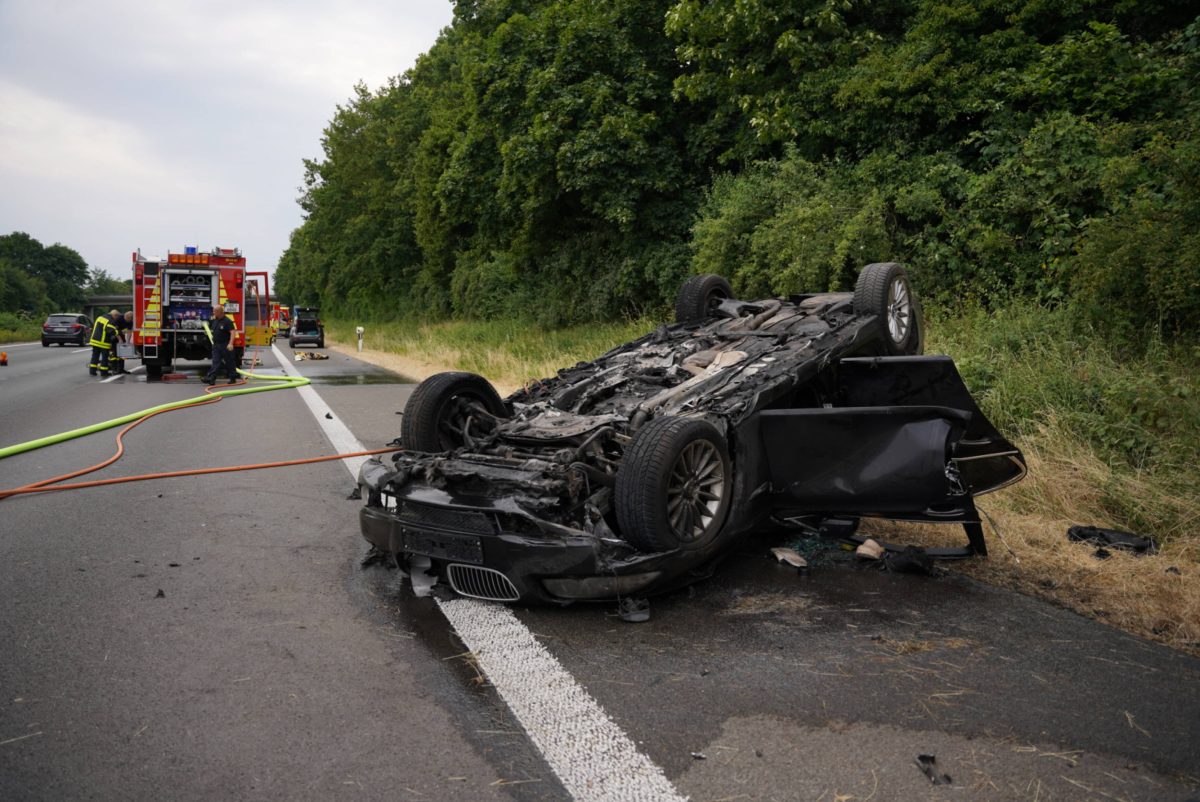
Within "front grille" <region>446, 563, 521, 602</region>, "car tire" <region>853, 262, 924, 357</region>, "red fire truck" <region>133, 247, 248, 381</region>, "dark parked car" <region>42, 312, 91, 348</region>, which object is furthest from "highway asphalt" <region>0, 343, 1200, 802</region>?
"dark parked car" <region>42, 312, 91, 348</region>

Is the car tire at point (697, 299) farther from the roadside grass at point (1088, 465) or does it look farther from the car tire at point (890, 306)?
the roadside grass at point (1088, 465)

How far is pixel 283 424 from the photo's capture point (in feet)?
34.7

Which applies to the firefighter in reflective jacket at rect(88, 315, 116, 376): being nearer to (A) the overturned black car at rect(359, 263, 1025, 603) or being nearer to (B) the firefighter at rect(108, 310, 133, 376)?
(B) the firefighter at rect(108, 310, 133, 376)

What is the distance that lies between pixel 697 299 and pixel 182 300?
16.4m

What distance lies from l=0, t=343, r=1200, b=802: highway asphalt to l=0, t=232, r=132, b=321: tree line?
101 meters

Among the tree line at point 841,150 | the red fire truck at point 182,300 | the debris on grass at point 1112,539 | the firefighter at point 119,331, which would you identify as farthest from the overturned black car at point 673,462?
the firefighter at point 119,331

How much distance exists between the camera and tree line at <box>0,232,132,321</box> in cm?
9150

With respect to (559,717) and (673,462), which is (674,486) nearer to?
(673,462)

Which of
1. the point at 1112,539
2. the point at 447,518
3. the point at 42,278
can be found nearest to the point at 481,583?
the point at 447,518

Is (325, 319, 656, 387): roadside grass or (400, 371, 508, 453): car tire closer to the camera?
(400, 371, 508, 453): car tire

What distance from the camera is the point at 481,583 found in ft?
13.3

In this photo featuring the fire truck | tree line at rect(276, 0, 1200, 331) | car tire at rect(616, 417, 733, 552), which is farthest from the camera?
the fire truck

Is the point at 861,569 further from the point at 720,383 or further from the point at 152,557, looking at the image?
the point at 152,557

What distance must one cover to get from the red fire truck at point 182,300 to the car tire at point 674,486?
16870mm
